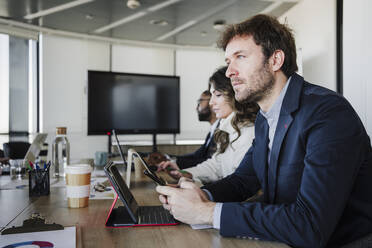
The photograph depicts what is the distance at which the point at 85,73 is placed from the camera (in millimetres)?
5676

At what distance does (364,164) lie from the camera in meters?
1.01

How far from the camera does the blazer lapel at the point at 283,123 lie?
109 centimetres

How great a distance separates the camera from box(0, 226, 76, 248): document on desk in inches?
30.1

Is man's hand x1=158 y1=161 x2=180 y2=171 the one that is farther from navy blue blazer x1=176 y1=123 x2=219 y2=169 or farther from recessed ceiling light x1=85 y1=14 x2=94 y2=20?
recessed ceiling light x1=85 y1=14 x2=94 y2=20

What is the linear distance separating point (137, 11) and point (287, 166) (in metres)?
3.96

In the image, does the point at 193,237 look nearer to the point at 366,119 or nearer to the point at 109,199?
the point at 109,199

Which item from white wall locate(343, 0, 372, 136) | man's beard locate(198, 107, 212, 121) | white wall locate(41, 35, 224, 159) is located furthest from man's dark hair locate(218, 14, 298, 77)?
white wall locate(41, 35, 224, 159)

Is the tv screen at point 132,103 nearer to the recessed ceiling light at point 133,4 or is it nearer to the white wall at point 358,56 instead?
the recessed ceiling light at point 133,4

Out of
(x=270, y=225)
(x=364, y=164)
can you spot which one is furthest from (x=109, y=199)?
(x=364, y=164)

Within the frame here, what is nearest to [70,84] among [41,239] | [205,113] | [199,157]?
[205,113]

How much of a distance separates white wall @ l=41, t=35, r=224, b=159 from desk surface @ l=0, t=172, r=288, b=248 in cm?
424

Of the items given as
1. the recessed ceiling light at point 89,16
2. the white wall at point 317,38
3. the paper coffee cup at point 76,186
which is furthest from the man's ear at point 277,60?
the recessed ceiling light at point 89,16

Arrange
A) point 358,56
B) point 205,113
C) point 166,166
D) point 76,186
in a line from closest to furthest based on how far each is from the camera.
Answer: point 76,186
point 166,166
point 358,56
point 205,113

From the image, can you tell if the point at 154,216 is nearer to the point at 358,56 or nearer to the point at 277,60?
the point at 277,60
